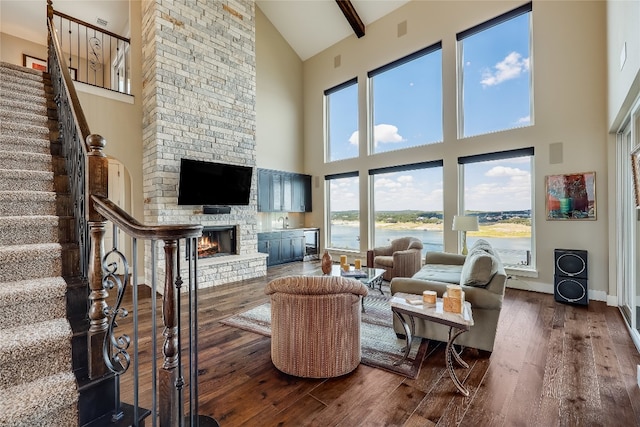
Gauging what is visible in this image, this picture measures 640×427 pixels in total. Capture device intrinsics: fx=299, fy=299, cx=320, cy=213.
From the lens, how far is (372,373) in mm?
2498

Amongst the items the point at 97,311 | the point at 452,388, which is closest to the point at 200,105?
the point at 97,311

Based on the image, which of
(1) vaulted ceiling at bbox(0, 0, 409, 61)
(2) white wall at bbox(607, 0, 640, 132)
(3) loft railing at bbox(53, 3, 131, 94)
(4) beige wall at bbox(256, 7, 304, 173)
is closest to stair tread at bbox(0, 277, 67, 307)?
(2) white wall at bbox(607, 0, 640, 132)

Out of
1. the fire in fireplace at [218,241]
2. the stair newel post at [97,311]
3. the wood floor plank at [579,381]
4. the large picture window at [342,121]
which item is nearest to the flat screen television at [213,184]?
the fire in fireplace at [218,241]

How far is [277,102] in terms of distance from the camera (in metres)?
7.96

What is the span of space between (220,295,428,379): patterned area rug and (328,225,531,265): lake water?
2.41 metres

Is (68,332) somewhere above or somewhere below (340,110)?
below

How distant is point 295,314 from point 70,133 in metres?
2.21

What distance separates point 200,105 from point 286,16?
12.7 ft

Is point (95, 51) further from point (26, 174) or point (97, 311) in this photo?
point (97, 311)

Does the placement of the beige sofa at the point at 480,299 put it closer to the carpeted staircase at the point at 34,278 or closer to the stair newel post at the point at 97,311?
the stair newel post at the point at 97,311

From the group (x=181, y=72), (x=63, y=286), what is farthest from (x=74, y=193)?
(x=181, y=72)

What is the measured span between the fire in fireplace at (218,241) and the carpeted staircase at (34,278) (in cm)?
314

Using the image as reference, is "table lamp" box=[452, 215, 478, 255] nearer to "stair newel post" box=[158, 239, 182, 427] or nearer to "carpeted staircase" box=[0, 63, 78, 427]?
"stair newel post" box=[158, 239, 182, 427]

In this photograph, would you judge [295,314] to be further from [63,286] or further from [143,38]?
[143,38]
